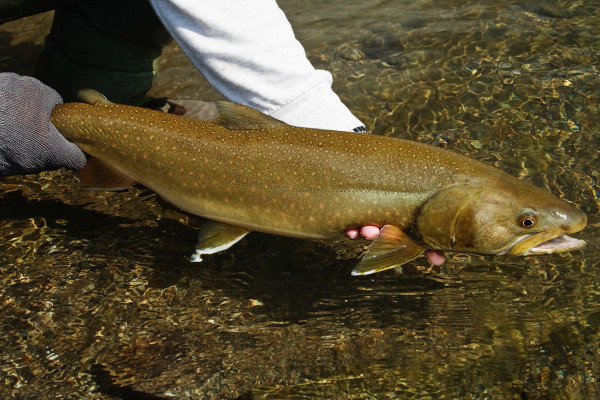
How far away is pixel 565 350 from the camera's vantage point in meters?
3.15

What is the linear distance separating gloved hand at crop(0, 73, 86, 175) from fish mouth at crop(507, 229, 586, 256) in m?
2.46

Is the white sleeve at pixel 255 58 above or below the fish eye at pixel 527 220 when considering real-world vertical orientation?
above

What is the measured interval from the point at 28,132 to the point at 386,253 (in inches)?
83.4

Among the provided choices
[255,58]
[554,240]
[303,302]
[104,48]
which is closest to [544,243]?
[554,240]

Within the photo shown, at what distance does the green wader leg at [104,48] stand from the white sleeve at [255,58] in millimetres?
954

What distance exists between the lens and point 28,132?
3363 millimetres

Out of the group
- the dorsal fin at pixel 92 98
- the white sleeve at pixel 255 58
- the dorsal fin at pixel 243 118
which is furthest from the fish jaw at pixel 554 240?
the dorsal fin at pixel 92 98

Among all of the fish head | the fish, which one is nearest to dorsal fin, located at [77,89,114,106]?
the fish

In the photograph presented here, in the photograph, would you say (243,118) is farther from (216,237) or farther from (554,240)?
(554,240)

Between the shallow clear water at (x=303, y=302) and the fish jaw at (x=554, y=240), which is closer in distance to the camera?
the fish jaw at (x=554, y=240)

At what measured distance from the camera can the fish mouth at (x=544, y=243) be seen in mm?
2787

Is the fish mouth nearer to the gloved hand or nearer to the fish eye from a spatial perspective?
the fish eye

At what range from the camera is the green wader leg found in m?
4.02

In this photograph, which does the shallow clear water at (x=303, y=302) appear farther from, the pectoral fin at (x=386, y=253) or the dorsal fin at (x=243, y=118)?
the dorsal fin at (x=243, y=118)
